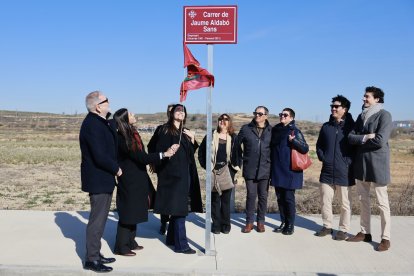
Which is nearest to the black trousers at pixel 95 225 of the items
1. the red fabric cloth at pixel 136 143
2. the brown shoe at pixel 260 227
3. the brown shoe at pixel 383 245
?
the red fabric cloth at pixel 136 143

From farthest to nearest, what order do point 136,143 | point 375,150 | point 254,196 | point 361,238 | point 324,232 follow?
point 254,196 < point 324,232 < point 361,238 < point 375,150 < point 136,143

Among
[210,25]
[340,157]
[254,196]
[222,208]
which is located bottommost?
[222,208]

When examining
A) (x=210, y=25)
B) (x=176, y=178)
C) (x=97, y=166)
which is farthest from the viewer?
(x=176, y=178)

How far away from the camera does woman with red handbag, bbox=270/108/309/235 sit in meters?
6.62

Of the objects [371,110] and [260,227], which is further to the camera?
[260,227]

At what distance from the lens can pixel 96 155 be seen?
488 centimetres

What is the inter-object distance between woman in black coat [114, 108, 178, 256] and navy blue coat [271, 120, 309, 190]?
1.90 meters

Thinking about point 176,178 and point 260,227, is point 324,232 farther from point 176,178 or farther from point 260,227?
point 176,178

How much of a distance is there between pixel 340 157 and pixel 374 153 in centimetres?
57

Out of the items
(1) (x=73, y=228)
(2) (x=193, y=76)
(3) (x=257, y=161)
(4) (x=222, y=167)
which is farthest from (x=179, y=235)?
(1) (x=73, y=228)

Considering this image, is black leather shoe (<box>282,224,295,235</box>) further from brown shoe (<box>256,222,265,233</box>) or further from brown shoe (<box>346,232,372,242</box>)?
brown shoe (<box>346,232,372,242</box>)

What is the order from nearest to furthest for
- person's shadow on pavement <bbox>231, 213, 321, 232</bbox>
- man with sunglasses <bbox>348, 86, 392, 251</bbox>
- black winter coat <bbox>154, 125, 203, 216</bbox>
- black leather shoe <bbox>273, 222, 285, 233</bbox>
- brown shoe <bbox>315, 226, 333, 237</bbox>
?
black winter coat <bbox>154, 125, 203, 216</bbox>
man with sunglasses <bbox>348, 86, 392, 251</bbox>
brown shoe <bbox>315, 226, 333, 237</bbox>
black leather shoe <bbox>273, 222, 285, 233</bbox>
person's shadow on pavement <bbox>231, 213, 321, 232</bbox>

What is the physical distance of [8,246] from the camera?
19.2ft

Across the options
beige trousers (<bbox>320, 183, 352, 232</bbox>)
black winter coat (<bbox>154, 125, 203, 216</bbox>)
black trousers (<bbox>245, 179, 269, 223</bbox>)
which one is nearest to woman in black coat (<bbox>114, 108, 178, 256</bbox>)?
black winter coat (<bbox>154, 125, 203, 216</bbox>)
